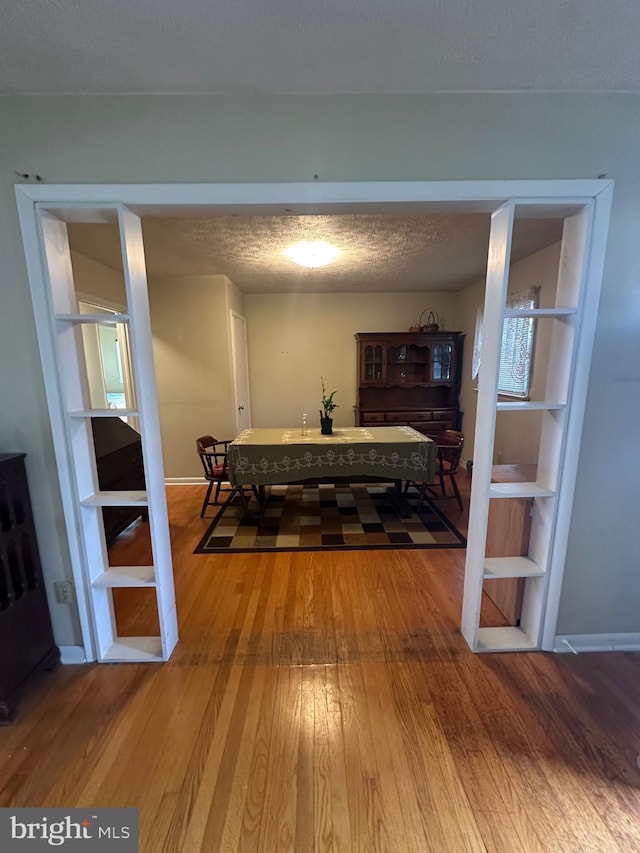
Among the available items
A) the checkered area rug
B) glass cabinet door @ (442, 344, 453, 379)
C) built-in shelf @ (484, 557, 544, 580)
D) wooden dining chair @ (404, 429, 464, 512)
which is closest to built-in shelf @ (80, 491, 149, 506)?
the checkered area rug

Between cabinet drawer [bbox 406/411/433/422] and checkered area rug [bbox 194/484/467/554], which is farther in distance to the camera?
cabinet drawer [bbox 406/411/433/422]

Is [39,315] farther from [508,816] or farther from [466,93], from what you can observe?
[508,816]

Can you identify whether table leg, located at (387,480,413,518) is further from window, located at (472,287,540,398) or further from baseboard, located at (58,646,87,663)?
baseboard, located at (58,646,87,663)

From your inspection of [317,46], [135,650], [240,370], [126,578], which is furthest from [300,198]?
[240,370]

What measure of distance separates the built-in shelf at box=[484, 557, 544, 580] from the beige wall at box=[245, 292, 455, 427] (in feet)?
12.8

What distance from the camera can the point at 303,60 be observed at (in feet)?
4.04

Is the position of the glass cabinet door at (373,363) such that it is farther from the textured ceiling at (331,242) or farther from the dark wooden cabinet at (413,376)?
the textured ceiling at (331,242)

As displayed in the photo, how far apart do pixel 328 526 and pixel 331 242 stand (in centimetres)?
255

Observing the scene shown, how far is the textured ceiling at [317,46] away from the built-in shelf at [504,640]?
8.24ft

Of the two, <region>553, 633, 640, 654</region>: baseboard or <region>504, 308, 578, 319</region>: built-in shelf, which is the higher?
<region>504, 308, 578, 319</region>: built-in shelf

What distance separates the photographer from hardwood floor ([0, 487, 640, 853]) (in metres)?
1.13

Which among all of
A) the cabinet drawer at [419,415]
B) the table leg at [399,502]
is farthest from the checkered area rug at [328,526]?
the cabinet drawer at [419,415]

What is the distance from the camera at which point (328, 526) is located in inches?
127

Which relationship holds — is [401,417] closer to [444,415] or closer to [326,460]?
[444,415]
